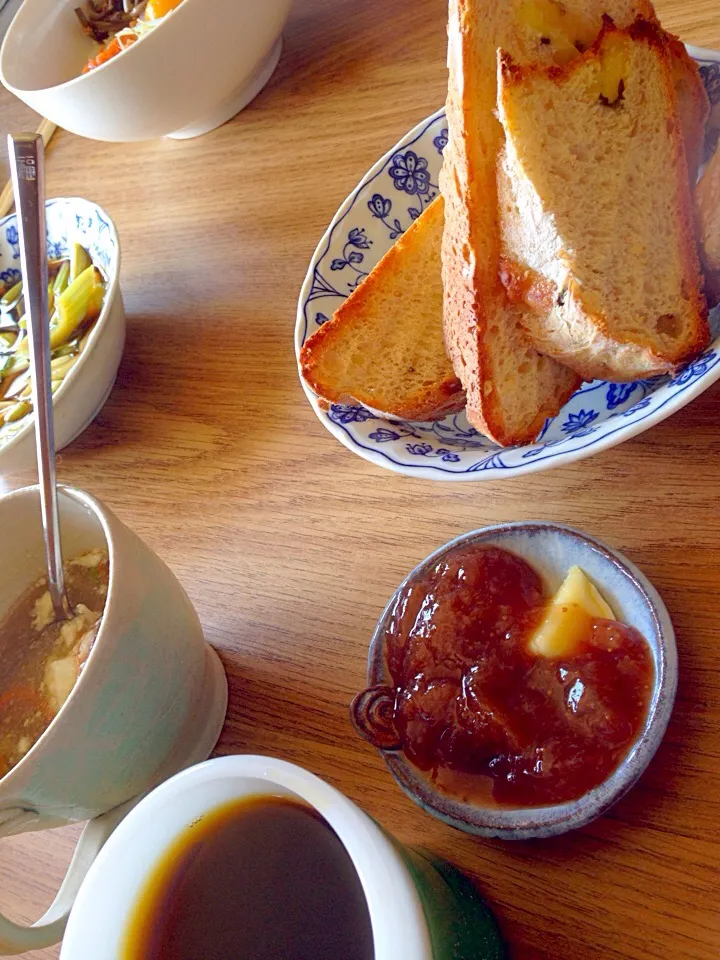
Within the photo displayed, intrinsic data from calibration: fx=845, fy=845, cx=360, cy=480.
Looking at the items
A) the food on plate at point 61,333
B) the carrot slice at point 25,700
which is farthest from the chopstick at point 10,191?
the carrot slice at point 25,700

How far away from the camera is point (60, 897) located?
2.18 ft

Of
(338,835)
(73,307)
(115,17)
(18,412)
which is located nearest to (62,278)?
(73,307)

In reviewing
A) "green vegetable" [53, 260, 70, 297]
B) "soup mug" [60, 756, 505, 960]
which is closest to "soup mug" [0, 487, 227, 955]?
"soup mug" [60, 756, 505, 960]

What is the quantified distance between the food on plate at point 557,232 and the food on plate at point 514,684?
16cm

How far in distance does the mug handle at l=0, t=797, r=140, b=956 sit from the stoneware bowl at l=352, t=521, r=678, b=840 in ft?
0.80

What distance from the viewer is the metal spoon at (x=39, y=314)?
80 cm

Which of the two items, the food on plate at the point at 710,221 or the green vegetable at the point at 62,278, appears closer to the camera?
the food on plate at the point at 710,221

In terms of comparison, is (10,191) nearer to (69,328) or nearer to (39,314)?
(69,328)

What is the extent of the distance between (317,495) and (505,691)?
37 cm

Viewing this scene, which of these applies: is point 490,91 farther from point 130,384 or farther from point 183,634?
point 130,384

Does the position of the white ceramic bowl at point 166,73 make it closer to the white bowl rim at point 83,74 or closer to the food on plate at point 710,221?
the white bowl rim at point 83,74

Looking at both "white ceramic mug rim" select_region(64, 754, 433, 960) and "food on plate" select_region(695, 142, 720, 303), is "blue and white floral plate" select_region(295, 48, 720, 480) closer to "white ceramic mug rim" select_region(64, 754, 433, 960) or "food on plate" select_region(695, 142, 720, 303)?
"food on plate" select_region(695, 142, 720, 303)

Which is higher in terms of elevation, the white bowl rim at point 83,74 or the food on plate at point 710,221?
the white bowl rim at point 83,74

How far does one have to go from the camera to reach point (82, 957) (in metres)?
0.51
